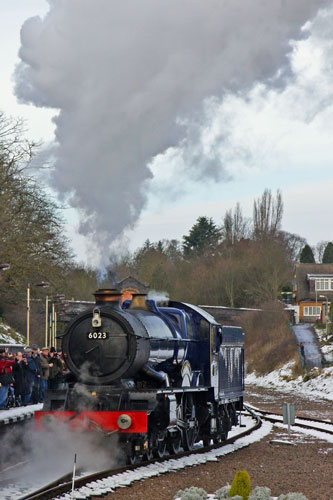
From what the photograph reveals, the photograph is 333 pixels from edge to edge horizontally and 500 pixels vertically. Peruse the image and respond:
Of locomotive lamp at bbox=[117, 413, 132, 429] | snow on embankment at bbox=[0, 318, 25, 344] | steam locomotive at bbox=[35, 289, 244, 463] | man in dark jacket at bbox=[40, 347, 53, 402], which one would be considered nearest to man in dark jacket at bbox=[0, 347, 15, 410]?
man in dark jacket at bbox=[40, 347, 53, 402]

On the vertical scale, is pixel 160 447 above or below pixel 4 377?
below

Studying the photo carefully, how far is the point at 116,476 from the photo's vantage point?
12625mm

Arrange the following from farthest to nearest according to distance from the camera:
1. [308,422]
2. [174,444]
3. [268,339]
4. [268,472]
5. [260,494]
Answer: [268,339]
[308,422]
[174,444]
[268,472]
[260,494]

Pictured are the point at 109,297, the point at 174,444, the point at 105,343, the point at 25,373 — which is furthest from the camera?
the point at 25,373

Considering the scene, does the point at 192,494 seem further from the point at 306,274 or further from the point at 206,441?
the point at 306,274

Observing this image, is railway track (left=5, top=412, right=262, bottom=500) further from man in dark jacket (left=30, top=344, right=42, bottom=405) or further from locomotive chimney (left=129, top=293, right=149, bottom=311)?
man in dark jacket (left=30, top=344, right=42, bottom=405)

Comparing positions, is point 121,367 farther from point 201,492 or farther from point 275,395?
point 275,395

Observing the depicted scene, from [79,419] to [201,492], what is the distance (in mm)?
3805

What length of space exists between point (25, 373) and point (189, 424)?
7.31 meters

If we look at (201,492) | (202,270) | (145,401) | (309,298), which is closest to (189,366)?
(145,401)

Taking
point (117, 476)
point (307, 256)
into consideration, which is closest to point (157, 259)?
point (117, 476)

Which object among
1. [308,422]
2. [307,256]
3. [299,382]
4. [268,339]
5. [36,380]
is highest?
[307,256]

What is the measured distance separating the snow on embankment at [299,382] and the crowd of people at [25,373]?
Result: 1917cm

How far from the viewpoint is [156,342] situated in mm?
15391
